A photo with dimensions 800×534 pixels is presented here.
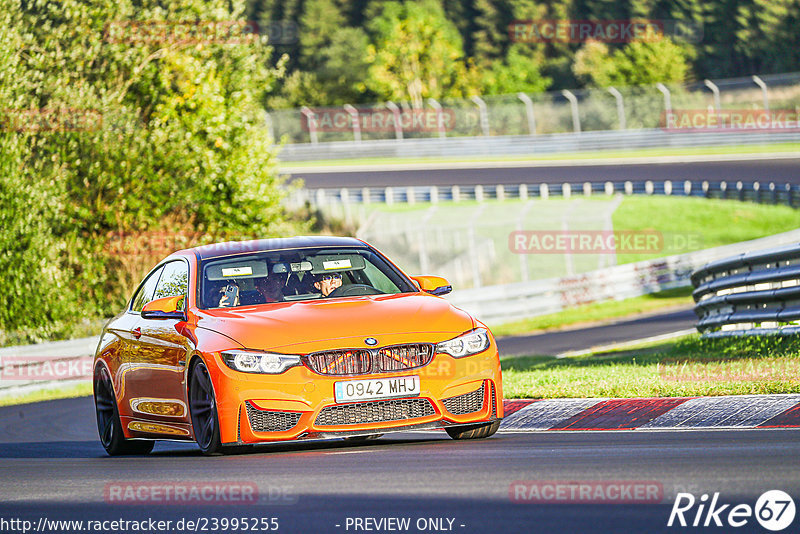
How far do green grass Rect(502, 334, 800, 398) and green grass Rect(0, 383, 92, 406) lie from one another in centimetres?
735

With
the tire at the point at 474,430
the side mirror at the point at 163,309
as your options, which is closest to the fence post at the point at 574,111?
the side mirror at the point at 163,309

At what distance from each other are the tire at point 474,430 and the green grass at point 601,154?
1575 inches

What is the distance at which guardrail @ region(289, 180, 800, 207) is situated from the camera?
40.1 meters

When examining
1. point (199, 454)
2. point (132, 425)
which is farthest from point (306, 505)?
point (132, 425)

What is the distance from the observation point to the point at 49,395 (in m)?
19.3

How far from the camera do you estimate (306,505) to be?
6.02 metres

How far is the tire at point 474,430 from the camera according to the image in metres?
8.63

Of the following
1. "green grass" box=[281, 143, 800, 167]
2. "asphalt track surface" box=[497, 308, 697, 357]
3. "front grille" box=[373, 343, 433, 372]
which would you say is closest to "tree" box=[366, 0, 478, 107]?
"green grass" box=[281, 143, 800, 167]

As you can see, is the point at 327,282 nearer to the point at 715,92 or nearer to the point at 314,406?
the point at 314,406

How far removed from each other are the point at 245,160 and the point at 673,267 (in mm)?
10576

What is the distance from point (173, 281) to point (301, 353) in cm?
211

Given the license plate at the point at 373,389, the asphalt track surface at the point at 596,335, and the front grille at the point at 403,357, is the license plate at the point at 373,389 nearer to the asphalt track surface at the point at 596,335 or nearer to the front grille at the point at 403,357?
the front grille at the point at 403,357

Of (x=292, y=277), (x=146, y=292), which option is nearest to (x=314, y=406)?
(x=292, y=277)

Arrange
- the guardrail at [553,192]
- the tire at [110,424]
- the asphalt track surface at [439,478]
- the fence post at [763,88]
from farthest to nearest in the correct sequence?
the fence post at [763,88] < the guardrail at [553,192] < the tire at [110,424] < the asphalt track surface at [439,478]
